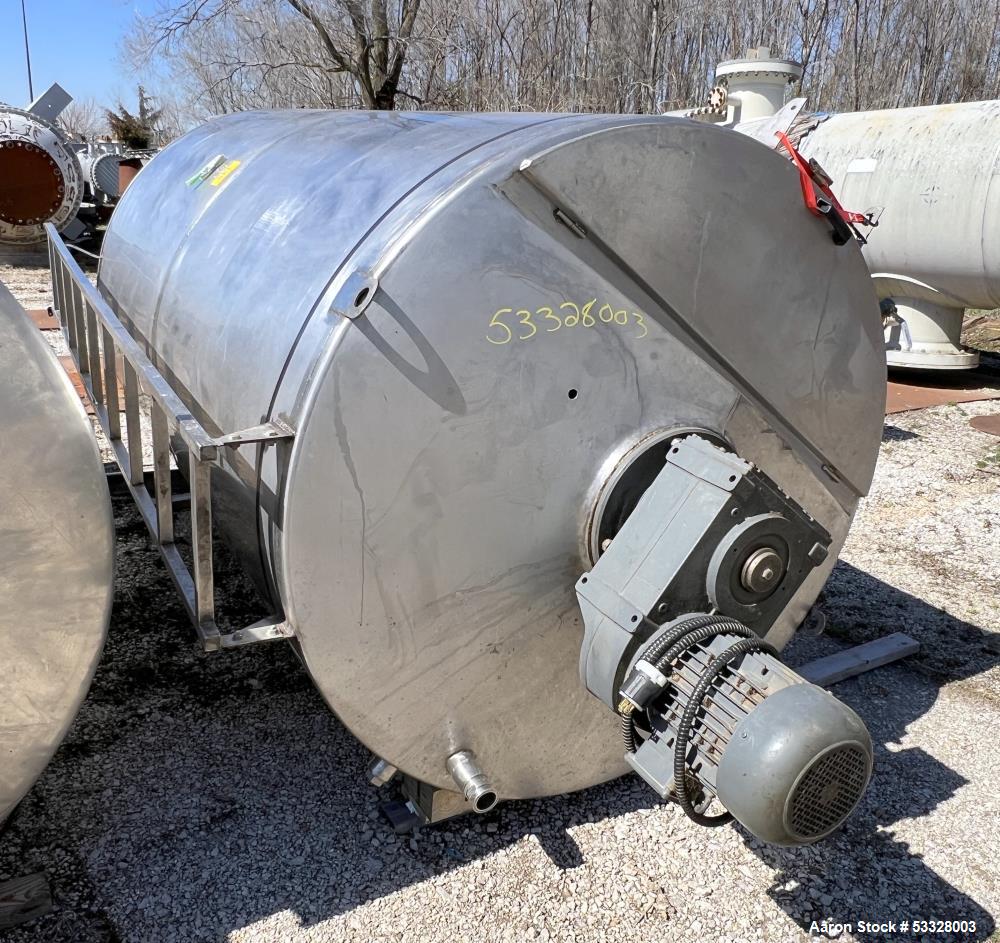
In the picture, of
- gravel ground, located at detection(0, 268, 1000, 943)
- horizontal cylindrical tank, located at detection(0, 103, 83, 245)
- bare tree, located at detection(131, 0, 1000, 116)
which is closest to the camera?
gravel ground, located at detection(0, 268, 1000, 943)

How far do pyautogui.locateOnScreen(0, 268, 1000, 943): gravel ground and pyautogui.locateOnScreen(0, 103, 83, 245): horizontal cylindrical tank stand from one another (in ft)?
30.7

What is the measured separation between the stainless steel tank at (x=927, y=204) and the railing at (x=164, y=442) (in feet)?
18.3

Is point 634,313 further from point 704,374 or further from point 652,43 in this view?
point 652,43

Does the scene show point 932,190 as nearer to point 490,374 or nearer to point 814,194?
point 814,194

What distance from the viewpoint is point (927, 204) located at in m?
6.40

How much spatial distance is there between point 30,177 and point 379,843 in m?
10.8

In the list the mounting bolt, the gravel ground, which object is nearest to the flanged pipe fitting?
the gravel ground

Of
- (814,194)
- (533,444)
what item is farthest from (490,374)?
(814,194)

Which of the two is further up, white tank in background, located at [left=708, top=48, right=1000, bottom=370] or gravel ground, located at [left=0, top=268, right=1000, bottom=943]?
white tank in background, located at [left=708, top=48, right=1000, bottom=370]

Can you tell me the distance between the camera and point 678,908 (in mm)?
2199

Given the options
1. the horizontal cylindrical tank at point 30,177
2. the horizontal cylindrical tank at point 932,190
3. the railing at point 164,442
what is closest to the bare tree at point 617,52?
the horizontal cylindrical tank at point 30,177

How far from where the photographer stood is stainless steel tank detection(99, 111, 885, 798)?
5.76 feet

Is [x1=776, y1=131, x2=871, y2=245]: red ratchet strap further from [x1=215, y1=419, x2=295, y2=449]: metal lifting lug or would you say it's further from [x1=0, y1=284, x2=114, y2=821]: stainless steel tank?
[x1=0, y1=284, x2=114, y2=821]: stainless steel tank

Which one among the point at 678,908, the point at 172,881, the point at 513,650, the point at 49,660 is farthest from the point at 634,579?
the point at 172,881
